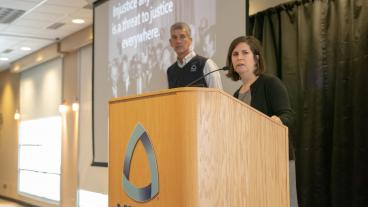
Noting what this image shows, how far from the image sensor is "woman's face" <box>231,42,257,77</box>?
6.44ft

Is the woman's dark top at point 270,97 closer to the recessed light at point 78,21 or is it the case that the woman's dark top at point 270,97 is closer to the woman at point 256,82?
the woman at point 256,82

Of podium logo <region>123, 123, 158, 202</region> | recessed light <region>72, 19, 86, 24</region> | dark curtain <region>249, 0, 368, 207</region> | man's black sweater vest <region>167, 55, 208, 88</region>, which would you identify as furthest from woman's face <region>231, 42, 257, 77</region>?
recessed light <region>72, 19, 86, 24</region>

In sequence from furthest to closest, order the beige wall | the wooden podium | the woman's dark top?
the beige wall, the woman's dark top, the wooden podium

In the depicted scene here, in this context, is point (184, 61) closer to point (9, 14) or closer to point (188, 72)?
point (188, 72)

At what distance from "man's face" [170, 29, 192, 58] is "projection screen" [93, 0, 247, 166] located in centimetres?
6

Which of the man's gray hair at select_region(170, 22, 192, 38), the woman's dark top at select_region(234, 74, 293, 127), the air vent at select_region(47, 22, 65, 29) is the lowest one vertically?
the woman's dark top at select_region(234, 74, 293, 127)

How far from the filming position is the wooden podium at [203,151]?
138 centimetres

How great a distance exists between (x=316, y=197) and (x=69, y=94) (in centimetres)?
560

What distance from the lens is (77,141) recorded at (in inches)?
303

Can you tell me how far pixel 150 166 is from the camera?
1497 mm

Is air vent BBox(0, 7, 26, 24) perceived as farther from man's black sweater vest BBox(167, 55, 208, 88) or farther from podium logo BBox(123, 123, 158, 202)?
podium logo BBox(123, 123, 158, 202)

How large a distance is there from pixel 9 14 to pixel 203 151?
5825mm

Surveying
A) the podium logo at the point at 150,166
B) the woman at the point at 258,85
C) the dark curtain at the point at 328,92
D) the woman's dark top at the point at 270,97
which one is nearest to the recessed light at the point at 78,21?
the dark curtain at the point at 328,92

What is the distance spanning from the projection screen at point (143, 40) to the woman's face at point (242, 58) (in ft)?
4.51
